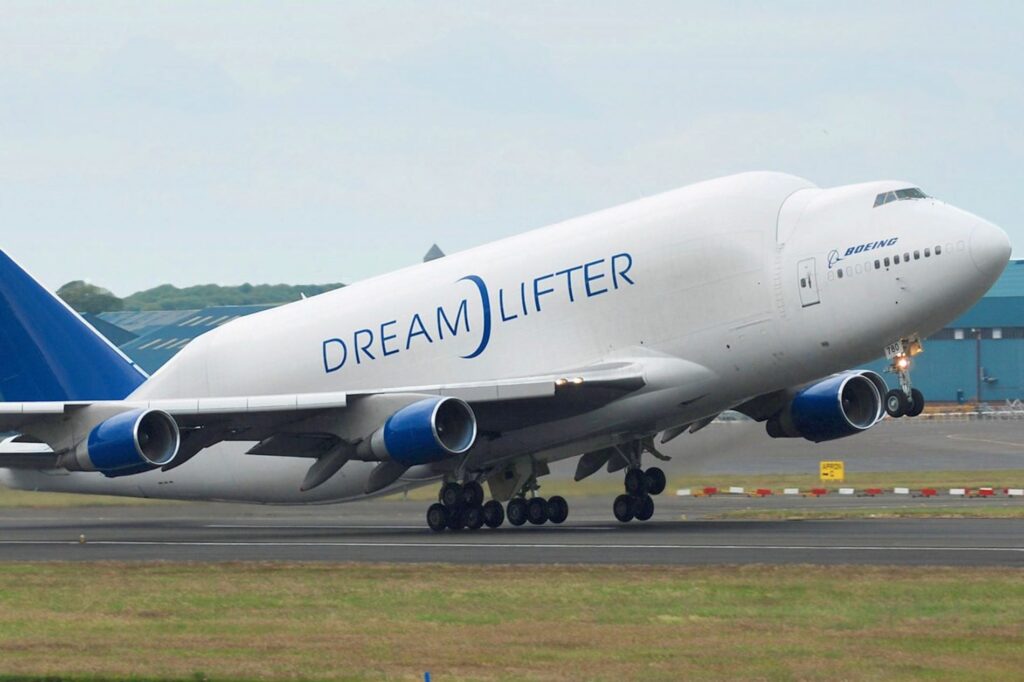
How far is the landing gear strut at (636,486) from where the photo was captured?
35.5m

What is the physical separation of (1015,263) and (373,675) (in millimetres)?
112868

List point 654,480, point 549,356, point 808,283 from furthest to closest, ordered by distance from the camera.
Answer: point 654,480 → point 549,356 → point 808,283

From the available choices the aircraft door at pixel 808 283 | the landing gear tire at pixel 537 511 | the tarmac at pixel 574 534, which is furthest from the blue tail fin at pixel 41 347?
the aircraft door at pixel 808 283

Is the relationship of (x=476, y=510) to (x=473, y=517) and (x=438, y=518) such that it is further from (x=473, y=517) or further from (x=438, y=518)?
(x=438, y=518)

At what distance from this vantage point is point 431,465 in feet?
115

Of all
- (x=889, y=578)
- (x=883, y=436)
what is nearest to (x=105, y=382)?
(x=889, y=578)

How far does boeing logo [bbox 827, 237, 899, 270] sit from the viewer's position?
29797mm

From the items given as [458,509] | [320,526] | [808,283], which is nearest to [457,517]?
[458,509]

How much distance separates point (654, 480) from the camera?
35656 mm

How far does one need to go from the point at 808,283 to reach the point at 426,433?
777cm

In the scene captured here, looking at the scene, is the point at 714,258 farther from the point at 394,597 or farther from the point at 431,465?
the point at 394,597

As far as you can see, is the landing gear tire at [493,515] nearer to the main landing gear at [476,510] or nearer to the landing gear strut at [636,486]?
the main landing gear at [476,510]

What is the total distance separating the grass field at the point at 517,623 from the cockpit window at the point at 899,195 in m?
9.48

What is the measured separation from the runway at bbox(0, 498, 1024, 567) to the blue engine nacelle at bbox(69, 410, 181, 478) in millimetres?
1615
